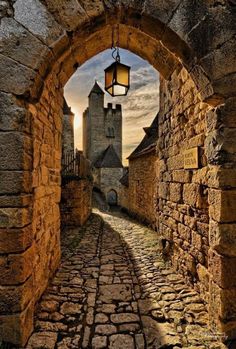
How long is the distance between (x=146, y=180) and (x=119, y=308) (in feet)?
20.8

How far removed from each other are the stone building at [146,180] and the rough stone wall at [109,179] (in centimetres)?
1399

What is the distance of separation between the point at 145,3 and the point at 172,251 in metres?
3.72

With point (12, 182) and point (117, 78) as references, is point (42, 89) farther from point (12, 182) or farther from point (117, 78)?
point (117, 78)

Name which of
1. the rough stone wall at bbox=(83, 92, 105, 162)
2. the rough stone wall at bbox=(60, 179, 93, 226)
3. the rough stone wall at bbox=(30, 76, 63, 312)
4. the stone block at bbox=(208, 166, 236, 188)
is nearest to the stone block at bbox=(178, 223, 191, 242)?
the stone block at bbox=(208, 166, 236, 188)

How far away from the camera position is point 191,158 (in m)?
3.15

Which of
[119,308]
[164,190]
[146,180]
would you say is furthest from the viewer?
[146,180]

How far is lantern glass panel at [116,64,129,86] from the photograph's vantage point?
140 inches

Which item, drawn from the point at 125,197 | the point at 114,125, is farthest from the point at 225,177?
the point at 114,125

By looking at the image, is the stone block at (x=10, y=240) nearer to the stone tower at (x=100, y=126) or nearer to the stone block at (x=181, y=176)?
the stone block at (x=181, y=176)

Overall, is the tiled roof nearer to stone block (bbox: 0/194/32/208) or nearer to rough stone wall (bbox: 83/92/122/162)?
rough stone wall (bbox: 83/92/122/162)

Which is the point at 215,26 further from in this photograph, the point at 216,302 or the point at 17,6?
the point at 216,302

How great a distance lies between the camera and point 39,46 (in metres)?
2.15

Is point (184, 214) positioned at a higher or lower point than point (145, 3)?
lower

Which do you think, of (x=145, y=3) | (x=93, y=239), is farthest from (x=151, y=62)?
(x=93, y=239)
